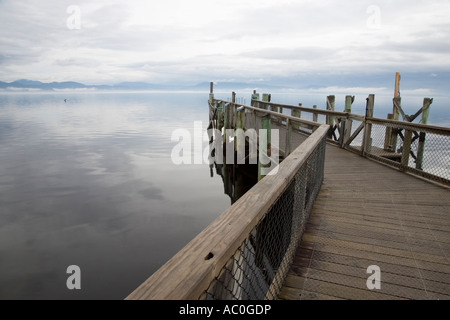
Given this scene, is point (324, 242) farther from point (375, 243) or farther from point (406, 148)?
point (406, 148)

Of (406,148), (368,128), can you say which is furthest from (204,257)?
(368,128)

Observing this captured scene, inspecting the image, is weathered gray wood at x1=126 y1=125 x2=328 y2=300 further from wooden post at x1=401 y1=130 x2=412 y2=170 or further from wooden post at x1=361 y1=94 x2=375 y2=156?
wooden post at x1=361 y1=94 x2=375 y2=156

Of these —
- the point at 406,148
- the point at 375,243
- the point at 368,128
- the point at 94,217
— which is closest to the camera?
the point at 375,243

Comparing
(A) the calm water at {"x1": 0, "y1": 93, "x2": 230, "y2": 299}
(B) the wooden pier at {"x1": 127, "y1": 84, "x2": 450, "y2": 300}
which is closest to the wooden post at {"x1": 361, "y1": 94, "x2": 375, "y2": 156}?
(B) the wooden pier at {"x1": 127, "y1": 84, "x2": 450, "y2": 300}

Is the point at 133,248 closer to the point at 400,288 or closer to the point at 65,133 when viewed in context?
the point at 400,288

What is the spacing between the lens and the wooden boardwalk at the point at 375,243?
2500 mm

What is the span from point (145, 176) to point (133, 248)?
7209 millimetres

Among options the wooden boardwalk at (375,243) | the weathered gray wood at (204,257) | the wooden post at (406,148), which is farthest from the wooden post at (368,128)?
the weathered gray wood at (204,257)

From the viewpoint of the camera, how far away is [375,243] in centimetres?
329

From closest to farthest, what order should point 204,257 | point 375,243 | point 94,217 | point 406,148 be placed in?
point 204,257, point 375,243, point 406,148, point 94,217

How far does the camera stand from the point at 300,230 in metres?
3.26

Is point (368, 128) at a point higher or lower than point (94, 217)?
higher

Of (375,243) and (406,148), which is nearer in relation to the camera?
(375,243)
